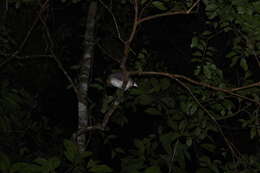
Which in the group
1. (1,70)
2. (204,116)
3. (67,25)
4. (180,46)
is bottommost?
(204,116)

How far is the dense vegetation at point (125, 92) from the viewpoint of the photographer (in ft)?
5.92

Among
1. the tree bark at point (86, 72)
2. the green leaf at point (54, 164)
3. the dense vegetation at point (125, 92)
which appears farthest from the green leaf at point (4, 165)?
the tree bark at point (86, 72)

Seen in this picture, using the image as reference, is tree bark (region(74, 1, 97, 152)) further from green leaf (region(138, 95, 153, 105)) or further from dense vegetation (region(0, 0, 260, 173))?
green leaf (region(138, 95, 153, 105))

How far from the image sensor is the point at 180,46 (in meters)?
3.23

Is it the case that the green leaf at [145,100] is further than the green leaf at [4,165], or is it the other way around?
the green leaf at [145,100]

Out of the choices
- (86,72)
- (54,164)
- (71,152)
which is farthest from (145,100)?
(54,164)

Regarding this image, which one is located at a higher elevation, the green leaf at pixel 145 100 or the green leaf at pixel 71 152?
the green leaf at pixel 145 100

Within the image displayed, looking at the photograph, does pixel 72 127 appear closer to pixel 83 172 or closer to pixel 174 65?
pixel 174 65

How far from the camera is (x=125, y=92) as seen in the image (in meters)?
2.01

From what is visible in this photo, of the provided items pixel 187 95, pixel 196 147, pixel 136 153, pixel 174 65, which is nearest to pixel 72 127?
pixel 174 65

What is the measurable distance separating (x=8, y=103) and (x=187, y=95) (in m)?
1.02

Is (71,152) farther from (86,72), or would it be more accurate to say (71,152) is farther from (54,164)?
(86,72)

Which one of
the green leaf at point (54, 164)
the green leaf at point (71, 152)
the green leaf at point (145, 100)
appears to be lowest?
the green leaf at point (54, 164)

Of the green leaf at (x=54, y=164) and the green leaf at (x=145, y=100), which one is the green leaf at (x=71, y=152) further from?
the green leaf at (x=145, y=100)
